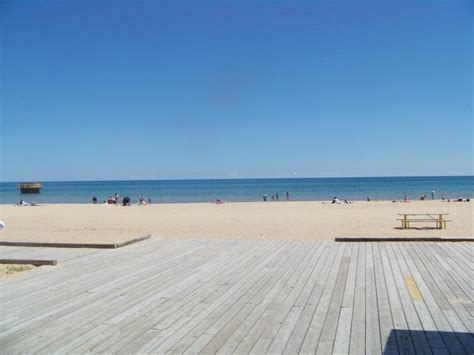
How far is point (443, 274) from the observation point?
6.95 m

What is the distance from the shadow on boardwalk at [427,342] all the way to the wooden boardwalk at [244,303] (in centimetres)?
2

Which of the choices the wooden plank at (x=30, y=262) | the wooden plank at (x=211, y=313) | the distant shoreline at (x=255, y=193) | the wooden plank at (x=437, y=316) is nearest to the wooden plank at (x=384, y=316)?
the wooden plank at (x=437, y=316)

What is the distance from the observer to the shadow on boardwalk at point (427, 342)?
12.9 ft

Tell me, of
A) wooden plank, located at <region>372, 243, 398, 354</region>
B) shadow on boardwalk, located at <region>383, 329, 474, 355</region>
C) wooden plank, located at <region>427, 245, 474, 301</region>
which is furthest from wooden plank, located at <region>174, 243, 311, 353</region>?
wooden plank, located at <region>427, 245, 474, 301</region>

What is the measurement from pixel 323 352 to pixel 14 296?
13.7 feet

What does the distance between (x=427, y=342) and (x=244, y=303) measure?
2136 millimetres

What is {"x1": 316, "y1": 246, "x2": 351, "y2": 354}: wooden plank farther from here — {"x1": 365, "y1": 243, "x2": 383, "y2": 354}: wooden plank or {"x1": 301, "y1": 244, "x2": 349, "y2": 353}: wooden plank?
{"x1": 365, "y1": 243, "x2": 383, "y2": 354}: wooden plank

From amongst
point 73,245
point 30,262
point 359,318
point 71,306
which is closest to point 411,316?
point 359,318

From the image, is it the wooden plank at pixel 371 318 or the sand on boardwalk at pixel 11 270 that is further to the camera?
the sand on boardwalk at pixel 11 270

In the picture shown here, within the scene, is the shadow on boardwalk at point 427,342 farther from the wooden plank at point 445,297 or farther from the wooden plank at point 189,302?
the wooden plank at point 189,302

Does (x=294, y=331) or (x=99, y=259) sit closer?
(x=294, y=331)

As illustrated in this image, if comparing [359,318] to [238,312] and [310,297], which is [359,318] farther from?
[238,312]

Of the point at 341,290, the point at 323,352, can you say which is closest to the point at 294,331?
the point at 323,352

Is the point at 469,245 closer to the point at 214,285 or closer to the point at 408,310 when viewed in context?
the point at 408,310
